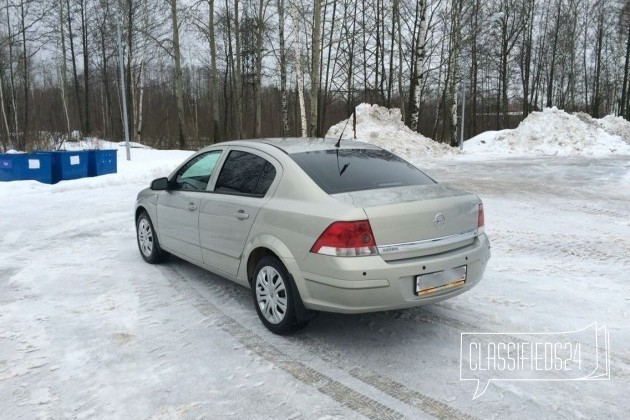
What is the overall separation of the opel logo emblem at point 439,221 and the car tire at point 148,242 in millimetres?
3539

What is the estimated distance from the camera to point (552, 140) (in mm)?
25828

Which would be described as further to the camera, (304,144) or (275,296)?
(304,144)

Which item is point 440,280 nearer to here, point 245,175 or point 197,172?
point 245,175

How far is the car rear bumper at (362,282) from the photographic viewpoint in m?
3.40

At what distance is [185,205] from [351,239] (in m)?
2.34

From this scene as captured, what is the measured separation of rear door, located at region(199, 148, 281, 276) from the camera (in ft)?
13.8

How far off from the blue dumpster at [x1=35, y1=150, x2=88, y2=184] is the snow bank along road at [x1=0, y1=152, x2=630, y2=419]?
23.2ft

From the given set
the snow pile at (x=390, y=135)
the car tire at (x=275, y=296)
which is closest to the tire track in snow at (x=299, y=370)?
the car tire at (x=275, y=296)

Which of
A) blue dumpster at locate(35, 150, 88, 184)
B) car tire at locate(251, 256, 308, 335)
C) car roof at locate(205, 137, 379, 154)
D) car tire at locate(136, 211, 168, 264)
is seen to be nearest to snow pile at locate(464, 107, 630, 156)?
blue dumpster at locate(35, 150, 88, 184)

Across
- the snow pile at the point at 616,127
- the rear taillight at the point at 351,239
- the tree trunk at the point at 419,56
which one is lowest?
the rear taillight at the point at 351,239

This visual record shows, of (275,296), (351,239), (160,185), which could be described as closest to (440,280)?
(351,239)

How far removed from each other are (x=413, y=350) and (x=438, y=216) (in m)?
1.03

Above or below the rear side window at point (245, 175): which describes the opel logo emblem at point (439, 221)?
below

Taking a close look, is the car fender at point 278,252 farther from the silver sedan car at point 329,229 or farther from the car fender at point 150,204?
the car fender at point 150,204
